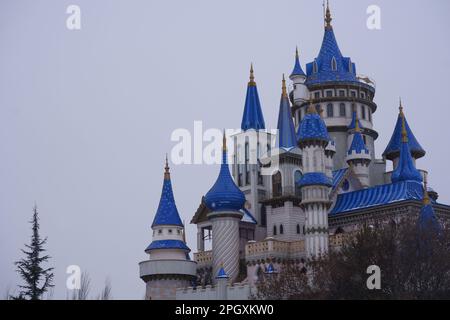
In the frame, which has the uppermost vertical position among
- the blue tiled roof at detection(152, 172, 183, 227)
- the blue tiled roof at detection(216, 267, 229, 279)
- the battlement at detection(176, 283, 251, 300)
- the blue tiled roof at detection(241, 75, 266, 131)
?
the blue tiled roof at detection(241, 75, 266, 131)

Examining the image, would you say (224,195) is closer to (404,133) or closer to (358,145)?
(358,145)

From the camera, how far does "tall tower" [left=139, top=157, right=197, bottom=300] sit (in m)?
48.7

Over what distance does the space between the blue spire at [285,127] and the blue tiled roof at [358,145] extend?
4291 millimetres

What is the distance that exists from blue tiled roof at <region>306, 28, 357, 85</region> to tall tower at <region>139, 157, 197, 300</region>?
13137mm

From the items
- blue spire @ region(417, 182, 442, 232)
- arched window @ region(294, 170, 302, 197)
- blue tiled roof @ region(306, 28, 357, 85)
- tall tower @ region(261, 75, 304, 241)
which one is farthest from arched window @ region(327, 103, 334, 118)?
blue spire @ region(417, 182, 442, 232)

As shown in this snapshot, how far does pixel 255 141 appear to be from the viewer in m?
53.8

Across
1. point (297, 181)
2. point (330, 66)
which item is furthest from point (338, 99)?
point (297, 181)

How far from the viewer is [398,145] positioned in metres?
54.9

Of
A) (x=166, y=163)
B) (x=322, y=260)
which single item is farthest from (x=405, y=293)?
(x=166, y=163)

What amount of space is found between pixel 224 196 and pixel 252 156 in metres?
5.06

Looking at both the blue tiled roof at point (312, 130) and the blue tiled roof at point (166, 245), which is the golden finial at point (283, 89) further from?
the blue tiled roof at point (166, 245)

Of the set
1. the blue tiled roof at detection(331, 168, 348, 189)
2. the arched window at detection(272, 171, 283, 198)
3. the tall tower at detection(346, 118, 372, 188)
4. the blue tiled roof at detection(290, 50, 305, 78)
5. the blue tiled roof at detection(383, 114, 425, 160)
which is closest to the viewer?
the arched window at detection(272, 171, 283, 198)

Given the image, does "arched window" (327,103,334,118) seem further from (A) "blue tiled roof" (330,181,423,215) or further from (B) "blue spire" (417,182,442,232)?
(B) "blue spire" (417,182,442,232)
